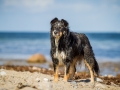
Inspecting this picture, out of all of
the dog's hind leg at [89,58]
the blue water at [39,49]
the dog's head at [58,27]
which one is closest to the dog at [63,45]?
the dog's head at [58,27]

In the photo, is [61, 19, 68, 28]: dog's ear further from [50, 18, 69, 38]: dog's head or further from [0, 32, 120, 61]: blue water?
[0, 32, 120, 61]: blue water

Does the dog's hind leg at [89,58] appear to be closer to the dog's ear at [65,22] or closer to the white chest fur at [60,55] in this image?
the white chest fur at [60,55]

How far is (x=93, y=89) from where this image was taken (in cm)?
984

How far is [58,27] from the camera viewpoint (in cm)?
1019

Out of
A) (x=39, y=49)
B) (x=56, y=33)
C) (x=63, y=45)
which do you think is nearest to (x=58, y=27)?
(x=56, y=33)

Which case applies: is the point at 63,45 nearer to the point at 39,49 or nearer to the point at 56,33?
the point at 56,33

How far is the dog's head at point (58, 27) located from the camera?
1002 centimetres

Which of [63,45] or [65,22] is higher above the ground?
[65,22]

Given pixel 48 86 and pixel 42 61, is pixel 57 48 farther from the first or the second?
pixel 42 61

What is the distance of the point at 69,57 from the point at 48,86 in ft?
5.91

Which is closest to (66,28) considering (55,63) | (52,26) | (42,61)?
(52,26)

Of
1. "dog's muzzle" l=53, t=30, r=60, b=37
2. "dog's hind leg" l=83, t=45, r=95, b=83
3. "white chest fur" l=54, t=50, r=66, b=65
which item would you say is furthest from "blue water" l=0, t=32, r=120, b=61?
"dog's muzzle" l=53, t=30, r=60, b=37

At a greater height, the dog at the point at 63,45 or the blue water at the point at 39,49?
the blue water at the point at 39,49

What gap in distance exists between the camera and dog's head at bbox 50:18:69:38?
10023 millimetres
